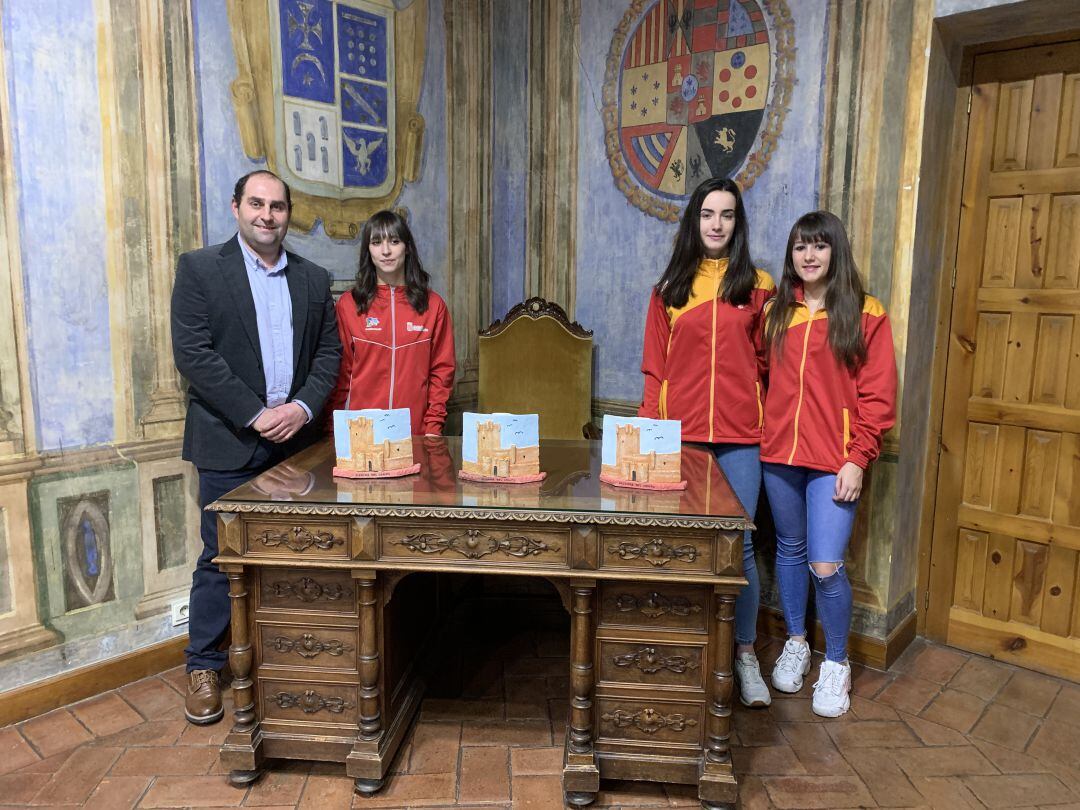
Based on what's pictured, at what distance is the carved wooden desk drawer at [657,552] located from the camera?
2.02 metres

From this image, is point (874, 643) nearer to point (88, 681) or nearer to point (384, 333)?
point (384, 333)

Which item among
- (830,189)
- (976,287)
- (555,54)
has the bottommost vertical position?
(976,287)

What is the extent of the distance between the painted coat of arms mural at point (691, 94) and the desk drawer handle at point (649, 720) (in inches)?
82.9

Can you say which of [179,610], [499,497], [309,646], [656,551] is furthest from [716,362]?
[179,610]

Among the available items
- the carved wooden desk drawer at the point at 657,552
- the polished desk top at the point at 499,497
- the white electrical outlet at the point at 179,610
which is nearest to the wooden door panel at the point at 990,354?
the polished desk top at the point at 499,497

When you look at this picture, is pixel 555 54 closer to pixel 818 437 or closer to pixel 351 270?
pixel 351 270

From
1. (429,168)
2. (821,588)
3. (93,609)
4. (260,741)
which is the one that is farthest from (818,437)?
(93,609)

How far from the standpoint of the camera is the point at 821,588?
271 cm

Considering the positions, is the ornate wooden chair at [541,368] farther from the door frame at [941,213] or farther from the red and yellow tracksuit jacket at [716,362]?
the door frame at [941,213]

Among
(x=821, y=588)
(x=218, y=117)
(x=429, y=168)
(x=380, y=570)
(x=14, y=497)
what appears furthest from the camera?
(x=429, y=168)

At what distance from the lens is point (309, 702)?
225 cm

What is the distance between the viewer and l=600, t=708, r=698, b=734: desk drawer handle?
2.17 meters

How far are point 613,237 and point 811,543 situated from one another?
5.60 feet

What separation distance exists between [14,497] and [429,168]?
86.5 inches
